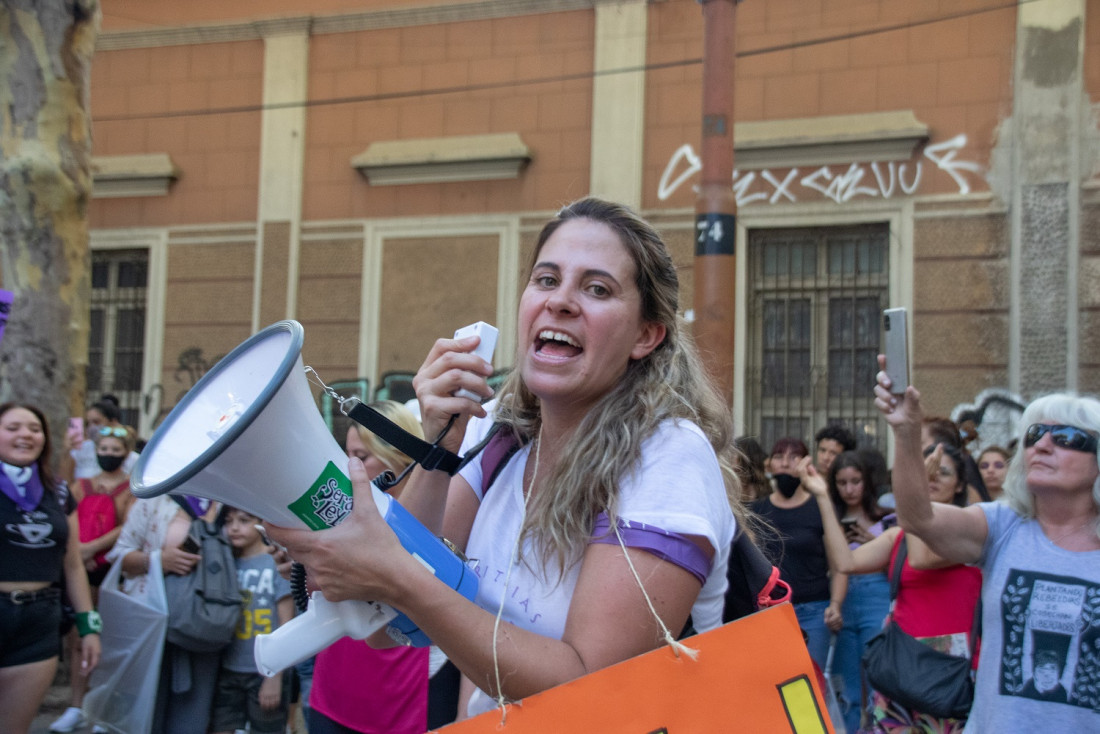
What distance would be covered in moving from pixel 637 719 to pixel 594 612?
0.50 ft

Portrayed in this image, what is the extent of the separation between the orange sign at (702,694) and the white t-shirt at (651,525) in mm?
78

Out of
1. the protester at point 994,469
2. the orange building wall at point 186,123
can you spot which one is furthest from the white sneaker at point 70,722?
the orange building wall at point 186,123

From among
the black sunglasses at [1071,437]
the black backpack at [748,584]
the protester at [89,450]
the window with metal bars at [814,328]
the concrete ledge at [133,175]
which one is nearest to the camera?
the black backpack at [748,584]

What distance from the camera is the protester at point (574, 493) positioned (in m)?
1.39

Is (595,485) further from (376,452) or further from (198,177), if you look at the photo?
(198,177)

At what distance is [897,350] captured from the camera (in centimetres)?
274

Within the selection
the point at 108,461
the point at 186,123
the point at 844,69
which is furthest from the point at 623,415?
the point at 186,123

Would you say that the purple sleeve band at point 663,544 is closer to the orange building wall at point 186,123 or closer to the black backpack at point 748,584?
the black backpack at point 748,584

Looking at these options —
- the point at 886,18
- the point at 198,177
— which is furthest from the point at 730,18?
the point at 198,177

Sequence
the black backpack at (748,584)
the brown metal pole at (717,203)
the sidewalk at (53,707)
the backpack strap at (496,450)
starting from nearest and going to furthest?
the black backpack at (748,584) → the backpack strap at (496,450) → the sidewalk at (53,707) → the brown metal pole at (717,203)

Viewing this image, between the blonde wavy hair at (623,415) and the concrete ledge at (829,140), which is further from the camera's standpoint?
the concrete ledge at (829,140)

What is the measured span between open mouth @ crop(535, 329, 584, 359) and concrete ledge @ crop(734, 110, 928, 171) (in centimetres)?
778

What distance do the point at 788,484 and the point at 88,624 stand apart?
3.67m

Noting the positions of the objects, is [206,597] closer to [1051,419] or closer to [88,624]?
[88,624]
